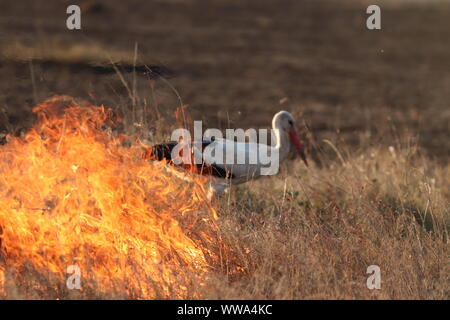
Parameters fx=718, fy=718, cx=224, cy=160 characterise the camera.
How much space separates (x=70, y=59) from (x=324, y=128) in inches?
324

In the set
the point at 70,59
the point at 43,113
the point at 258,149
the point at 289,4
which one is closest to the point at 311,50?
the point at 70,59

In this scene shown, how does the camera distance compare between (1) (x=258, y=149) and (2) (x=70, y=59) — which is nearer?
(1) (x=258, y=149)

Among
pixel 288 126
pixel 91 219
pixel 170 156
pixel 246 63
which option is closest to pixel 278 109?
pixel 246 63

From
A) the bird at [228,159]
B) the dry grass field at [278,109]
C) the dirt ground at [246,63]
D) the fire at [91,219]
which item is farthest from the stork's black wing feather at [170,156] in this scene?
the fire at [91,219]

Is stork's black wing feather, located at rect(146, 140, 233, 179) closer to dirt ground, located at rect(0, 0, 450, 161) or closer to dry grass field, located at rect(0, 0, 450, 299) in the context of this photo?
dry grass field, located at rect(0, 0, 450, 299)

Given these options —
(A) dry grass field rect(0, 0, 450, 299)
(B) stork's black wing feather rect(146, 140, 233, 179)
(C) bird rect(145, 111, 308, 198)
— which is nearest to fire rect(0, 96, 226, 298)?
(A) dry grass field rect(0, 0, 450, 299)

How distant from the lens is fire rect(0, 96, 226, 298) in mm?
4508

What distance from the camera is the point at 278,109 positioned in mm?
17188

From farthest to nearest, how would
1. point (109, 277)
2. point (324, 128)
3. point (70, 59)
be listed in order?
point (70, 59) < point (324, 128) < point (109, 277)

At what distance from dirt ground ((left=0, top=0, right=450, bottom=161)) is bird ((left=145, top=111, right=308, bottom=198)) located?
0.37m

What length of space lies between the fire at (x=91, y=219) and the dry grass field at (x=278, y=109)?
3 centimetres

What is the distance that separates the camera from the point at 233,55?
28.0 metres
